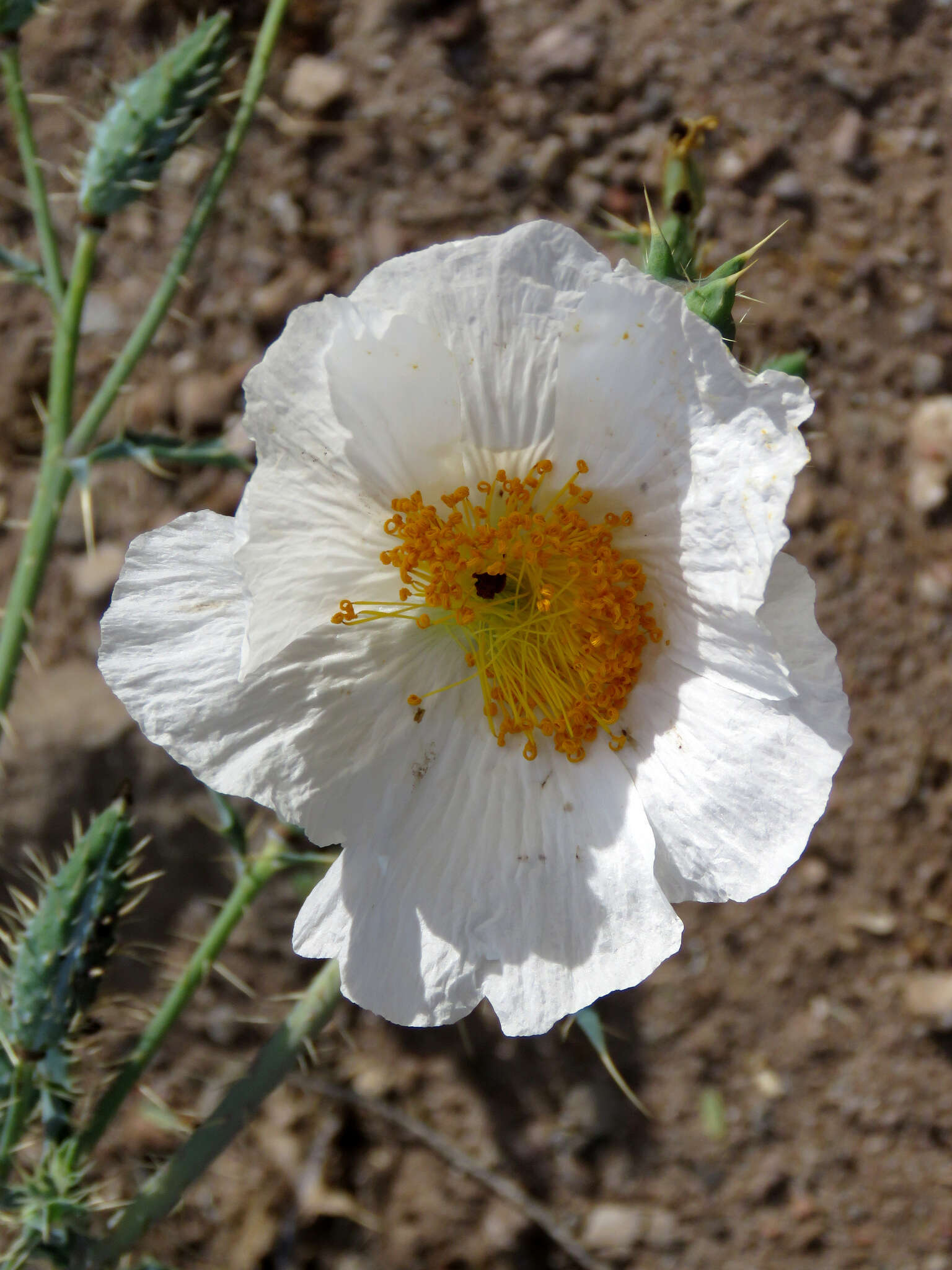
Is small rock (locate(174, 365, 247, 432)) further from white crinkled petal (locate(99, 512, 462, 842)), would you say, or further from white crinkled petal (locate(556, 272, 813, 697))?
white crinkled petal (locate(556, 272, 813, 697))

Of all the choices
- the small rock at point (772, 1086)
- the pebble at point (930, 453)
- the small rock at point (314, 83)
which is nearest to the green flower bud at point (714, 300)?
the pebble at point (930, 453)

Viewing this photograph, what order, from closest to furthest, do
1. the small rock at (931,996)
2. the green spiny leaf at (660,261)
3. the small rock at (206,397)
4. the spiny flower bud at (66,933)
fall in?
the green spiny leaf at (660,261)
the spiny flower bud at (66,933)
the small rock at (931,996)
the small rock at (206,397)

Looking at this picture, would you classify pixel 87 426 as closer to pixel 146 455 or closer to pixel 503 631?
pixel 146 455

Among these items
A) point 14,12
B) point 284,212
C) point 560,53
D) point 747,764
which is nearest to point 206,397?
point 284,212

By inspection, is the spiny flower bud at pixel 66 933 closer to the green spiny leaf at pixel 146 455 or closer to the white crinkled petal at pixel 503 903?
the white crinkled petal at pixel 503 903

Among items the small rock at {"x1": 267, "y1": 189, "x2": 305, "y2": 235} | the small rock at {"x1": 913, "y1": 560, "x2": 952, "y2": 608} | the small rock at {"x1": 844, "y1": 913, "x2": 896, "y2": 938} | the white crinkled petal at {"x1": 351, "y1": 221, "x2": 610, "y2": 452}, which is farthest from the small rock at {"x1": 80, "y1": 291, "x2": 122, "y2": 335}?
the small rock at {"x1": 844, "y1": 913, "x2": 896, "y2": 938}
